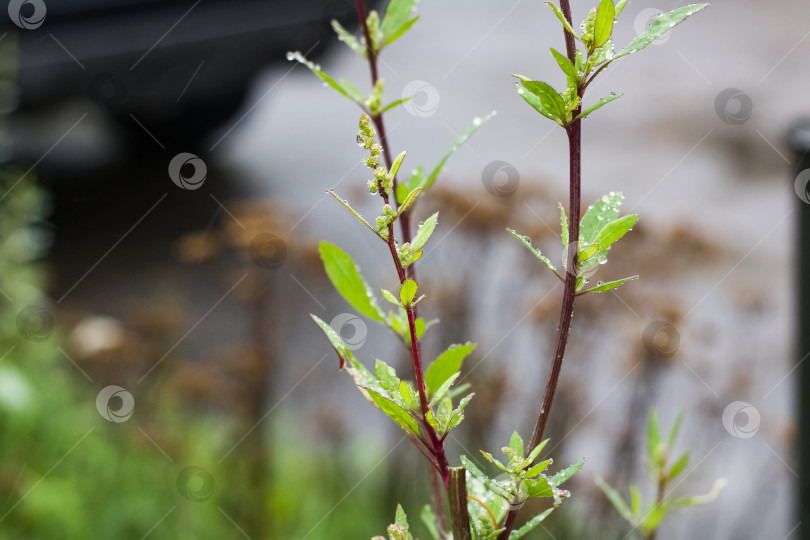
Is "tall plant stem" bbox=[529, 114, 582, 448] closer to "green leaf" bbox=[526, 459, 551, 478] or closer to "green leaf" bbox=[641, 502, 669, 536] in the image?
"green leaf" bbox=[526, 459, 551, 478]

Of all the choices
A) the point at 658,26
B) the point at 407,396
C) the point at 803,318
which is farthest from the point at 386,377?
the point at 803,318

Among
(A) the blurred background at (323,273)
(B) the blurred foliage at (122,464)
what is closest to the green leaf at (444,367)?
(A) the blurred background at (323,273)

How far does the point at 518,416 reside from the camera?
3.94ft

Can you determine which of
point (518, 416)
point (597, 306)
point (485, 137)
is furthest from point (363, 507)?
point (485, 137)

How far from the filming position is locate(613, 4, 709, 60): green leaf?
0.17 metres

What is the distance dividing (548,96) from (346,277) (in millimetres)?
86

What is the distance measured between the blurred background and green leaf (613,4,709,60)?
1.08 ft

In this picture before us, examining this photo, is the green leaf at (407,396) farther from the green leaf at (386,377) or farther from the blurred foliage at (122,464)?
the blurred foliage at (122,464)

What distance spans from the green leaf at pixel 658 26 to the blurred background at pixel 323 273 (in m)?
0.33

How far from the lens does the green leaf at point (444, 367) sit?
0.66ft

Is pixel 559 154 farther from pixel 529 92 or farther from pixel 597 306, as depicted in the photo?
pixel 529 92

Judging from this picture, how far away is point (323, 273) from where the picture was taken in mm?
1052

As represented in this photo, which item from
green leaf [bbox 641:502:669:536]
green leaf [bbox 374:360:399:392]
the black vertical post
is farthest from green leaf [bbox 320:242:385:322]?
the black vertical post

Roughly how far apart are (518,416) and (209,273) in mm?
1279
